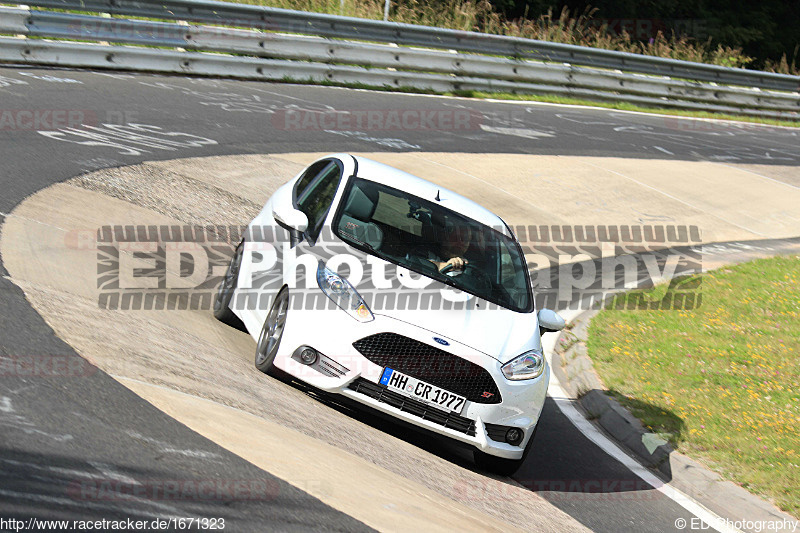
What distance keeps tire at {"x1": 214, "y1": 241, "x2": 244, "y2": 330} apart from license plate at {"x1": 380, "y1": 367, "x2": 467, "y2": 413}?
7.45 ft

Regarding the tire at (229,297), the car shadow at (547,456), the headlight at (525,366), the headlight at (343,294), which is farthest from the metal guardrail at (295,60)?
the headlight at (525,366)

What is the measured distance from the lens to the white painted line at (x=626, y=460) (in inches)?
276

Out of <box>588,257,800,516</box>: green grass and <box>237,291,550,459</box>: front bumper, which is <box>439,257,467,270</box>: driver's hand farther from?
<box>588,257,800,516</box>: green grass

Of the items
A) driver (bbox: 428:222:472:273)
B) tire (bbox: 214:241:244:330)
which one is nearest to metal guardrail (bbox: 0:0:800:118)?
tire (bbox: 214:241:244:330)

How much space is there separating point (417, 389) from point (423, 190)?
96.3 inches

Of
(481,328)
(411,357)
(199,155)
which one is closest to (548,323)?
(481,328)

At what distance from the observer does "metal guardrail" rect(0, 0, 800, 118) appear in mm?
17984

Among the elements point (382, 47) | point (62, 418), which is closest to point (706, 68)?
point (382, 47)

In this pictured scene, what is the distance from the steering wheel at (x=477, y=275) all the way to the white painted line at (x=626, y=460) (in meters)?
1.89

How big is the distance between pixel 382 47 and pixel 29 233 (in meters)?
14.7

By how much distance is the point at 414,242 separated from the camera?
758 cm

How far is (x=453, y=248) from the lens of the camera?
7676mm

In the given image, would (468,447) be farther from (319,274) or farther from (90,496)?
(90,496)

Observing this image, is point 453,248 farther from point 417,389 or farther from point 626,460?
point 626,460
